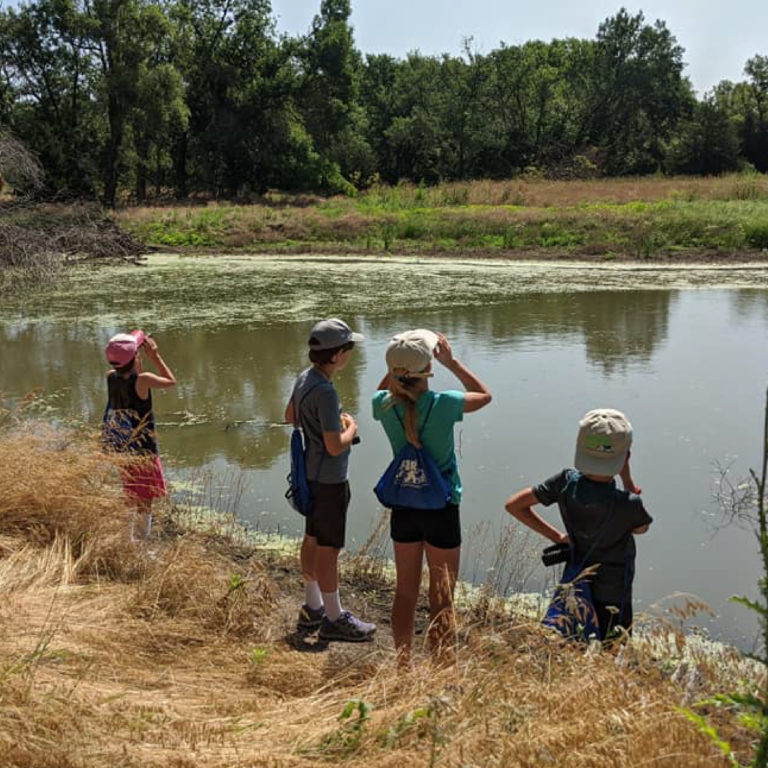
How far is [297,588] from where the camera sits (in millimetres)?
4945

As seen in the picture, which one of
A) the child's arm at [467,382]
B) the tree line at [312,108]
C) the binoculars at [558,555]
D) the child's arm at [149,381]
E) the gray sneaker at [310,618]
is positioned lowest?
A: the gray sneaker at [310,618]

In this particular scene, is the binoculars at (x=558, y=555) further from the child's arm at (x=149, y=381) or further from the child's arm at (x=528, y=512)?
the child's arm at (x=149, y=381)

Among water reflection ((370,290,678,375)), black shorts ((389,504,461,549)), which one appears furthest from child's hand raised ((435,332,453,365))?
water reflection ((370,290,678,375))

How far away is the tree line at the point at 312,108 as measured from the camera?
4078 cm

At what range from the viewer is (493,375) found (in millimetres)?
10547

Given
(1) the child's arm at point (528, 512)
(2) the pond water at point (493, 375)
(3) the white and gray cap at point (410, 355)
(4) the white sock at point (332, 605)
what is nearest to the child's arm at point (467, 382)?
(3) the white and gray cap at point (410, 355)

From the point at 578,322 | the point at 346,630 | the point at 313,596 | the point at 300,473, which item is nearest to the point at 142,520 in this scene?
the point at 313,596

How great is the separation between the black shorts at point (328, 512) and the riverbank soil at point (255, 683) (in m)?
0.47

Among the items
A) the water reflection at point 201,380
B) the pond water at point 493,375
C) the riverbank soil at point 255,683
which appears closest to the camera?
the riverbank soil at point 255,683

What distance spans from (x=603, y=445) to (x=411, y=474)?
2.70 feet

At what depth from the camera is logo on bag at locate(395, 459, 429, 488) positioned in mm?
3592

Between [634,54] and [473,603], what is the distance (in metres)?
71.6

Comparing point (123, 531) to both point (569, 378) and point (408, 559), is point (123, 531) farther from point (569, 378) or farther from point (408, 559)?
point (569, 378)

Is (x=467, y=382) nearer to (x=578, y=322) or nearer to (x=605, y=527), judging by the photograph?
(x=605, y=527)
